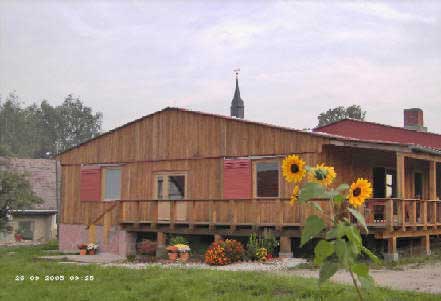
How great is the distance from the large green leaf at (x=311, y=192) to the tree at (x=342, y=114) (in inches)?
2489

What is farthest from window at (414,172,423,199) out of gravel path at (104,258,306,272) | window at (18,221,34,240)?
window at (18,221,34,240)

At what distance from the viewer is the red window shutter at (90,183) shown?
2508 centimetres

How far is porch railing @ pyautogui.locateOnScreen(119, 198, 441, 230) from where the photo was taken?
18.5 m

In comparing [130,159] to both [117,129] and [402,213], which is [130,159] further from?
[402,213]

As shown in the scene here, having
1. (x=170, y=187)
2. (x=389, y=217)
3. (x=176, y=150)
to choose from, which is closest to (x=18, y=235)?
(x=170, y=187)

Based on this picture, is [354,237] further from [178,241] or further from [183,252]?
[178,241]

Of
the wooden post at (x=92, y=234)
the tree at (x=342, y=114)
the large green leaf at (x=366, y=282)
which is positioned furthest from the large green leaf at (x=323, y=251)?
the tree at (x=342, y=114)

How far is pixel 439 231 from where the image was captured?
21.3 m

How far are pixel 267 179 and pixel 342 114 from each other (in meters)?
49.3

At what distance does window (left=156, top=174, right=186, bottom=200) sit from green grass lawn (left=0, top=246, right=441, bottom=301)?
819 centimetres

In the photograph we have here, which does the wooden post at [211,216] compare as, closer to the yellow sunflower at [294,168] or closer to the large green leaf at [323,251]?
the yellow sunflower at [294,168]

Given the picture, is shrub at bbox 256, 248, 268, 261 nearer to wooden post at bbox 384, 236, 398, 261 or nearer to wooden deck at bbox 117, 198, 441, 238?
wooden deck at bbox 117, 198, 441, 238

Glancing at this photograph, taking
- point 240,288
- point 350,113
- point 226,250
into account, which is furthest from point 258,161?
point 350,113

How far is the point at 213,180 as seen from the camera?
21.8m
